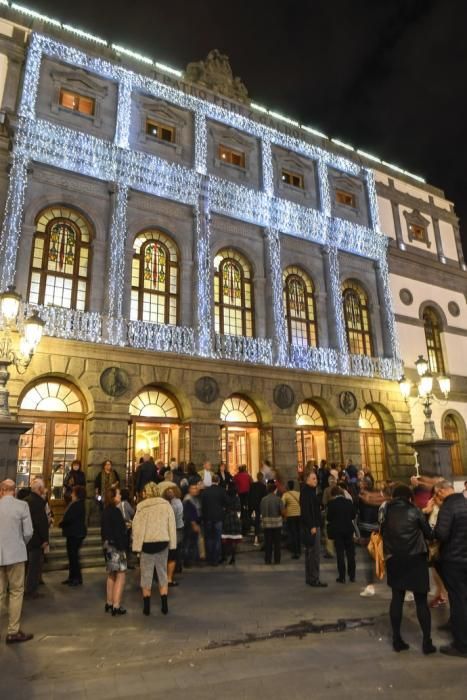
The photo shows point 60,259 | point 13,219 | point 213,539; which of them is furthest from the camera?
A: point 60,259

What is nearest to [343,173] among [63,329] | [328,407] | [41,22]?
[328,407]

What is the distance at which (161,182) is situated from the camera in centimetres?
1789

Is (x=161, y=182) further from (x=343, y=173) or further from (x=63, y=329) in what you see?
(x=343, y=173)

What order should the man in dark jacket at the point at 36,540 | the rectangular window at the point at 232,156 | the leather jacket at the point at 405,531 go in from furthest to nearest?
1. the rectangular window at the point at 232,156
2. the man in dark jacket at the point at 36,540
3. the leather jacket at the point at 405,531

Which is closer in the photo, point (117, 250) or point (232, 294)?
point (117, 250)

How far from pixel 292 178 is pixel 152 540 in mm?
18351

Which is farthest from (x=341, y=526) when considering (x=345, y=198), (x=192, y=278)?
(x=345, y=198)

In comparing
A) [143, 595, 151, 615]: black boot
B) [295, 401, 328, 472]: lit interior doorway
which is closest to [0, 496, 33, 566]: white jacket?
[143, 595, 151, 615]: black boot

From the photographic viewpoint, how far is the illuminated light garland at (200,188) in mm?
15961

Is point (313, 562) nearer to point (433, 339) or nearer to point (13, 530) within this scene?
point (13, 530)

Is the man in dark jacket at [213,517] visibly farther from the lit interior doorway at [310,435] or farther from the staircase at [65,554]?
the lit interior doorway at [310,435]

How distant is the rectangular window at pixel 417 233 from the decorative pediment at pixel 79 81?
16.0 m

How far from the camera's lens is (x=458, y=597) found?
5.66m

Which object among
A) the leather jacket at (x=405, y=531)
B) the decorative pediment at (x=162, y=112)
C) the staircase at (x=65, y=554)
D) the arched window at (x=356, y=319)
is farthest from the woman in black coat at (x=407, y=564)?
the decorative pediment at (x=162, y=112)
